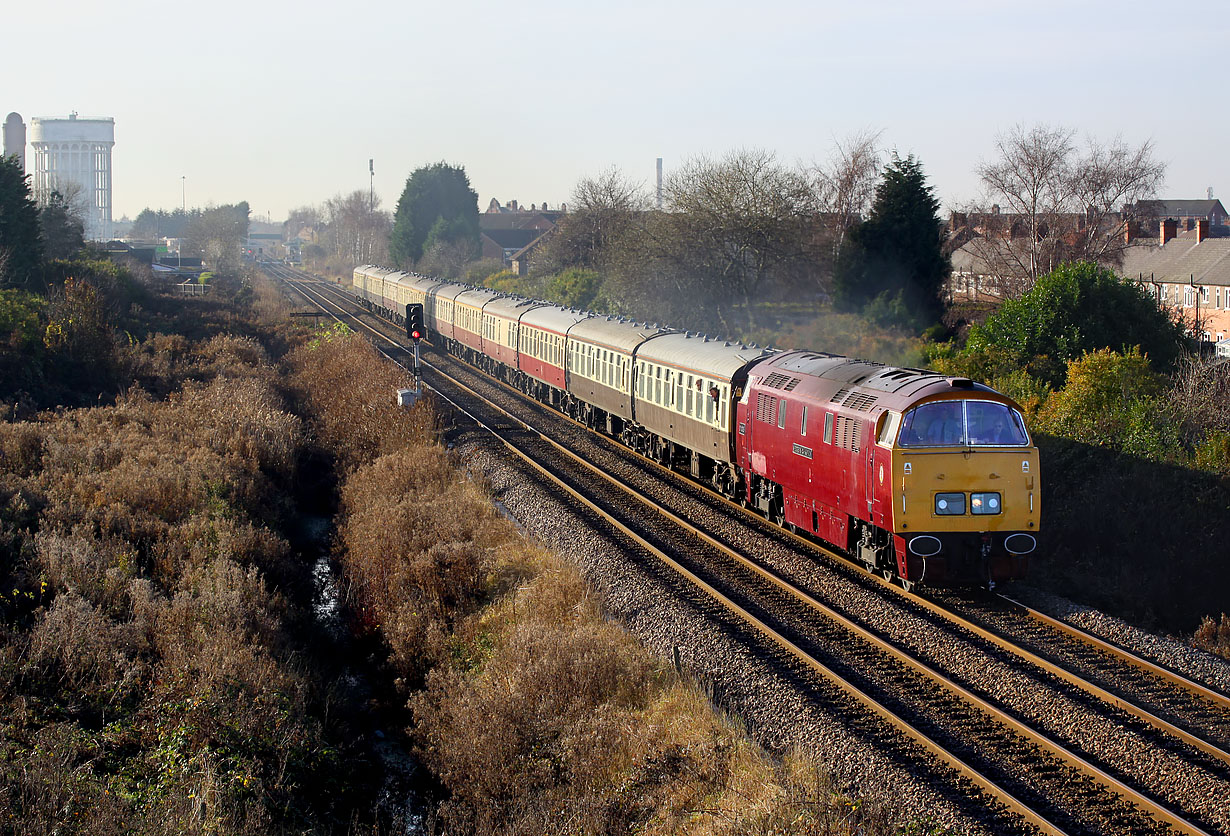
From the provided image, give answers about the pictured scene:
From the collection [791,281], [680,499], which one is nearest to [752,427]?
[680,499]

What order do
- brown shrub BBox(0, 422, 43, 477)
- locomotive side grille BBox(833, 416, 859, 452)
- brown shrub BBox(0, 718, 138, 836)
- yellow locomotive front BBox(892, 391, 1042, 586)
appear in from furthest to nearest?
brown shrub BBox(0, 422, 43, 477)
locomotive side grille BBox(833, 416, 859, 452)
yellow locomotive front BBox(892, 391, 1042, 586)
brown shrub BBox(0, 718, 138, 836)

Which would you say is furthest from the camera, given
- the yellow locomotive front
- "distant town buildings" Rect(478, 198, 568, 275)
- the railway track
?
"distant town buildings" Rect(478, 198, 568, 275)

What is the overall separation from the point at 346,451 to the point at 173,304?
34.1m

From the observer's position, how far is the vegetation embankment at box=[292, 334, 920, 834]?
8.42m

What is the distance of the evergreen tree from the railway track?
28.1m

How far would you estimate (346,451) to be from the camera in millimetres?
24094

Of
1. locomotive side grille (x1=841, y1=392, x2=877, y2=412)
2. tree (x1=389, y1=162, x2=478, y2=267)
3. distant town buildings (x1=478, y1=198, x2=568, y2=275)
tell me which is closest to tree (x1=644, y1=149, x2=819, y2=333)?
locomotive side grille (x1=841, y1=392, x2=877, y2=412)

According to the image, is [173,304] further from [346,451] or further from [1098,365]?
[1098,365]

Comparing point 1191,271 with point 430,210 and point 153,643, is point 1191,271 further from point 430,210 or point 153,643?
point 430,210

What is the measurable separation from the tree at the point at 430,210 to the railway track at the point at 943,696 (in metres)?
87.6

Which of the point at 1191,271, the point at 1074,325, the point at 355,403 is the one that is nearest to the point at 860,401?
the point at 1074,325

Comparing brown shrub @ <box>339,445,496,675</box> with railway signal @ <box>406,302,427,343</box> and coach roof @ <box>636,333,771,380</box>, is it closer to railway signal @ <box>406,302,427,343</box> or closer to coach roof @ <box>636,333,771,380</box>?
coach roof @ <box>636,333,771,380</box>

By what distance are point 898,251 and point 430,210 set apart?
222 ft

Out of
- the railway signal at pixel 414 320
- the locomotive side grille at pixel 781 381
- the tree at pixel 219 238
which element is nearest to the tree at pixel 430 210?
the tree at pixel 219 238
